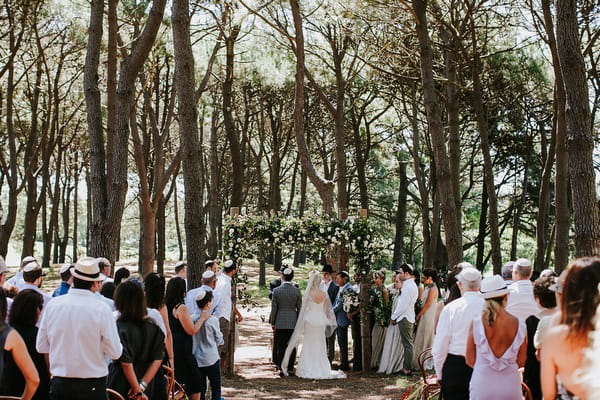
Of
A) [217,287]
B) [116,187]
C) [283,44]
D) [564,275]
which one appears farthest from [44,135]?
[564,275]

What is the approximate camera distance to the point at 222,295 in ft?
35.0

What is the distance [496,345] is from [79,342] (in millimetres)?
3129

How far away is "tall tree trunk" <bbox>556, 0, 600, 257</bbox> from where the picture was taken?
26.4 feet

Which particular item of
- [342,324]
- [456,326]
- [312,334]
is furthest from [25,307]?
[342,324]

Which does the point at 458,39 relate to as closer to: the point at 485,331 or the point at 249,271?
the point at 485,331

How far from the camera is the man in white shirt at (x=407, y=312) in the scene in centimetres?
1202

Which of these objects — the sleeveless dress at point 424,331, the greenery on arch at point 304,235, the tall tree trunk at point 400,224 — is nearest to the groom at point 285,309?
the greenery on arch at point 304,235

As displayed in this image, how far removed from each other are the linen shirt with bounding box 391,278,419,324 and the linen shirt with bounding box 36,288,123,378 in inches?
294

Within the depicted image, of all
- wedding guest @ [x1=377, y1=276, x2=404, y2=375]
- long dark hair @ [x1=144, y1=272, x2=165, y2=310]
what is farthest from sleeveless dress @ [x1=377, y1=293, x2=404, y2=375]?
long dark hair @ [x1=144, y1=272, x2=165, y2=310]

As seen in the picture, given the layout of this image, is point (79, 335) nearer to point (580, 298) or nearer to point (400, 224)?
point (580, 298)

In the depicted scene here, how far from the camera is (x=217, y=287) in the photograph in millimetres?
10688

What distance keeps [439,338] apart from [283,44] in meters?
15.9

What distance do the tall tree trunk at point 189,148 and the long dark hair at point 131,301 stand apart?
457cm

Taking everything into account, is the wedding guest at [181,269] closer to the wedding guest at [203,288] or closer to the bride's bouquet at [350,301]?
the wedding guest at [203,288]
